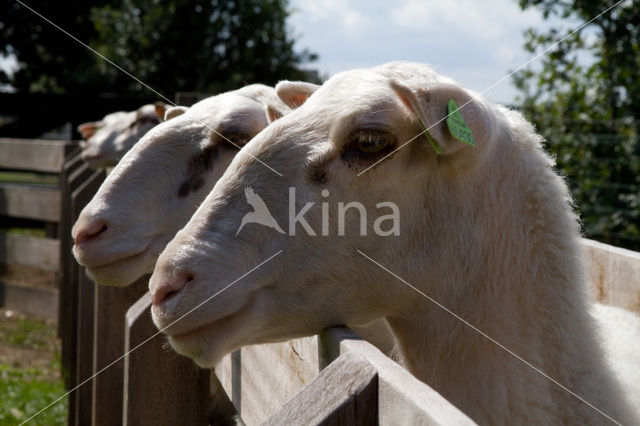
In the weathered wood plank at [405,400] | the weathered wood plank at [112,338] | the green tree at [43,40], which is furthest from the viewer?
the green tree at [43,40]

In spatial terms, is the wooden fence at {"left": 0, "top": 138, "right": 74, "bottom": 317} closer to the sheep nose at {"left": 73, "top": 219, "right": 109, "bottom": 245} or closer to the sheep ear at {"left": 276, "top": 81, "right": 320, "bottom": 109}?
the sheep nose at {"left": 73, "top": 219, "right": 109, "bottom": 245}

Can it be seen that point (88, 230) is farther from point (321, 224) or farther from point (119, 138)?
point (119, 138)

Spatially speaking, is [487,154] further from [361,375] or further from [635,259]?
[361,375]

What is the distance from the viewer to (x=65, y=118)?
14.4 meters

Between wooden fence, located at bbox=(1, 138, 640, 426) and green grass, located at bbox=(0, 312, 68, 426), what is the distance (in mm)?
642

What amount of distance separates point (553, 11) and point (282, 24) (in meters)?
10.9

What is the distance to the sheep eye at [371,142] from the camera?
189 centimetres

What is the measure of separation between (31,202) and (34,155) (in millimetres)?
540

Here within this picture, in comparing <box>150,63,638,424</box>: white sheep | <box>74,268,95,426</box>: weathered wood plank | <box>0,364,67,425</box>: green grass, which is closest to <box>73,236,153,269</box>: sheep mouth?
<box>150,63,638,424</box>: white sheep

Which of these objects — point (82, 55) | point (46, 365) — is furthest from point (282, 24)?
point (46, 365)

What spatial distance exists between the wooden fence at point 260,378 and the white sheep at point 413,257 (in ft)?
0.69

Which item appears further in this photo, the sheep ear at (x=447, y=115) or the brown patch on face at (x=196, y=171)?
the brown patch on face at (x=196, y=171)

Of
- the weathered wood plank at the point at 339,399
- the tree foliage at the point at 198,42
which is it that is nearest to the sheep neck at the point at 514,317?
the weathered wood plank at the point at 339,399

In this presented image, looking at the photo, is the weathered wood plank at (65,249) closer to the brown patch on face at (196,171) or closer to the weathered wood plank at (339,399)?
the brown patch on face at (196,171)
